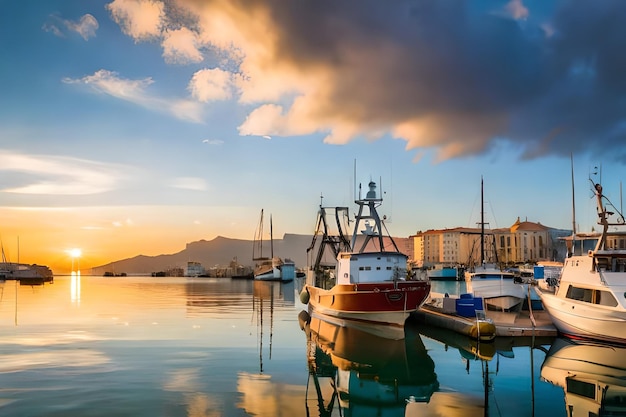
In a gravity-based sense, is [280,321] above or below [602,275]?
below

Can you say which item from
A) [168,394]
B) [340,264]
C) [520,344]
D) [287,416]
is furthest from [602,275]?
[168,394]

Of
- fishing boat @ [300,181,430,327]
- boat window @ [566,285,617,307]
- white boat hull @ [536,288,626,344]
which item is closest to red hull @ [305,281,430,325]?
fishing boat @ [300,181,430,327]

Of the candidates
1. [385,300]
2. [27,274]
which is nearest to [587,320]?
[385,300]

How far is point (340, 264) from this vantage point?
35.2 metres

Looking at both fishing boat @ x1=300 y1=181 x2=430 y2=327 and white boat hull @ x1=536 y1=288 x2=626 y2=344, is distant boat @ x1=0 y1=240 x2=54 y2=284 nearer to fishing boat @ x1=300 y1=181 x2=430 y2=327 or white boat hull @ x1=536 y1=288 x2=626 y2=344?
fishing boat @ x1=300 y1=181 x2=430 y2=327

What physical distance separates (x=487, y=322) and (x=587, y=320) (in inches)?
186

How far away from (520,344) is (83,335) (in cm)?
2465

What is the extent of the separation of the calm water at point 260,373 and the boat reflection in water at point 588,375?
0.52 metres

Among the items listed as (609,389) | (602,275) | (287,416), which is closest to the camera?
(287,416)

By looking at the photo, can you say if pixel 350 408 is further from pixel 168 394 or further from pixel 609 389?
pixel 609 389

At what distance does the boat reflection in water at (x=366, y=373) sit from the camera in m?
16.2

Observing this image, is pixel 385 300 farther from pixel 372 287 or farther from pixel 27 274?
pixel 27 274

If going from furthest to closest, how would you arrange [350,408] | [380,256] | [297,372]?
[380,256] < [297,372] < [350,408]

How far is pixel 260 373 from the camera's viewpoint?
19938 mm
